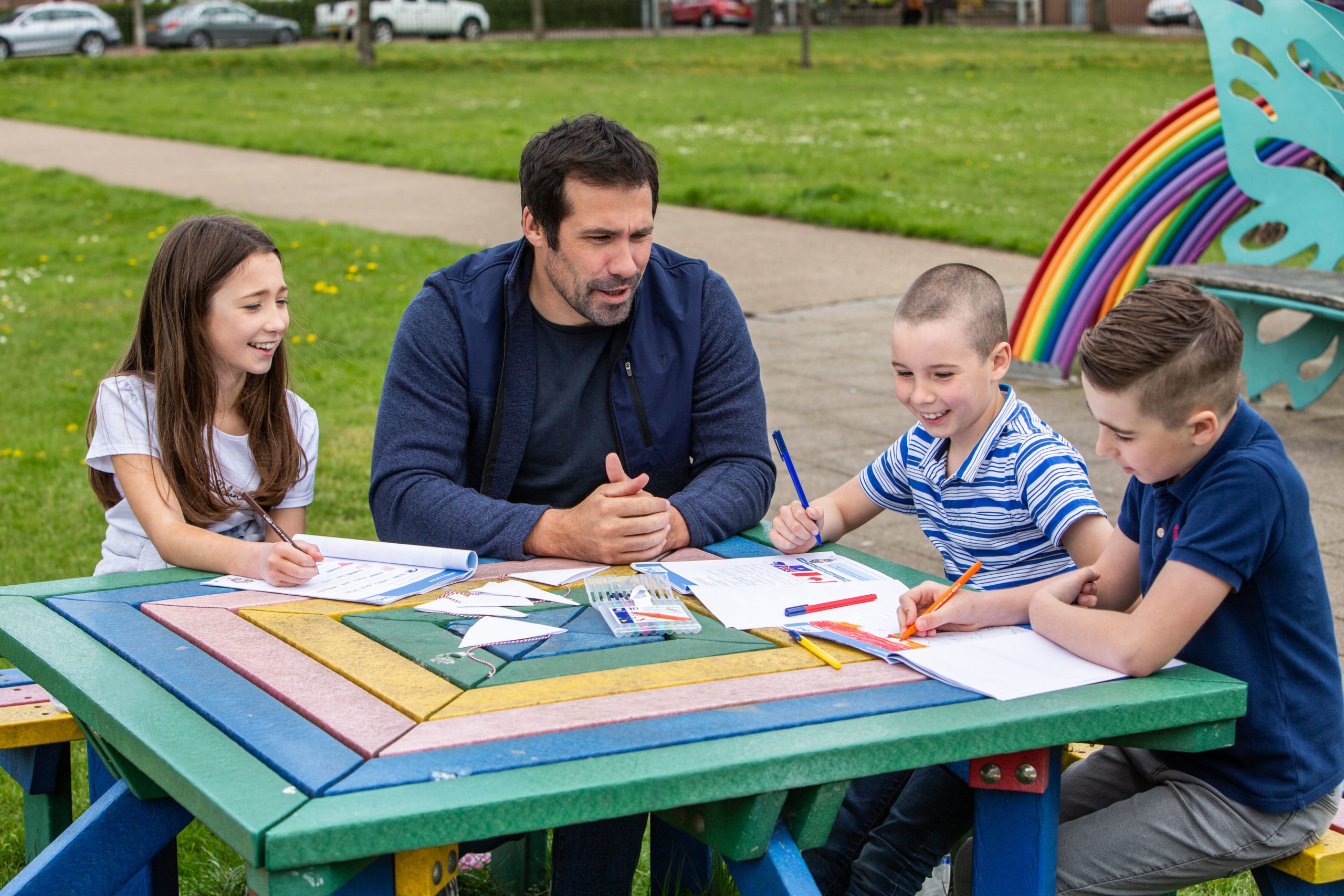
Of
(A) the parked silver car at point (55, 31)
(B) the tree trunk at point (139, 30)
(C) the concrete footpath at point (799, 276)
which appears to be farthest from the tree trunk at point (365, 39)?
(C) the concrete footpath at point (799, 276)

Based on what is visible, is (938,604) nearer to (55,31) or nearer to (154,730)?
(154,730)

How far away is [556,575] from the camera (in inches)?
100

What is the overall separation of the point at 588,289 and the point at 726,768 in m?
1.51

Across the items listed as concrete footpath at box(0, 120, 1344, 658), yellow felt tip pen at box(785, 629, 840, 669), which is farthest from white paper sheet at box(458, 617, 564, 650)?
concrete footpath at box(0, 120, 1344, 658)

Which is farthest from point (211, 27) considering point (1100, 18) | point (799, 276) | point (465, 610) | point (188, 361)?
point (465, 610)

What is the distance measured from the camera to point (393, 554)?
8.55 feet

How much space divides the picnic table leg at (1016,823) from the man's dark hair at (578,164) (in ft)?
4.79

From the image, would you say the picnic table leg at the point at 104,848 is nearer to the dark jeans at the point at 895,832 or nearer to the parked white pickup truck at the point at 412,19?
the dark jeans at the point at 895,832

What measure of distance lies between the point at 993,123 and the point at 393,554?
1684 cm

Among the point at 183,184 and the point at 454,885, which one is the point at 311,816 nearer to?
the point at 454,885

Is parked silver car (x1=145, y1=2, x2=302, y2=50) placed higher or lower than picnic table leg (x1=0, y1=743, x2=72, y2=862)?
higher

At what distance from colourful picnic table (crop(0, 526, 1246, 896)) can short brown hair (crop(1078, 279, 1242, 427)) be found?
0.39 meters

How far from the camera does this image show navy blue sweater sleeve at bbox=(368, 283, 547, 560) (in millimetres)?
2846

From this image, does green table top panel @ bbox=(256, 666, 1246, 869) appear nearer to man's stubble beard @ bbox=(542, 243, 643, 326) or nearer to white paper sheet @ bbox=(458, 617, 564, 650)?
white paper sheet @ bbox=(458, 617, 564, 650)
